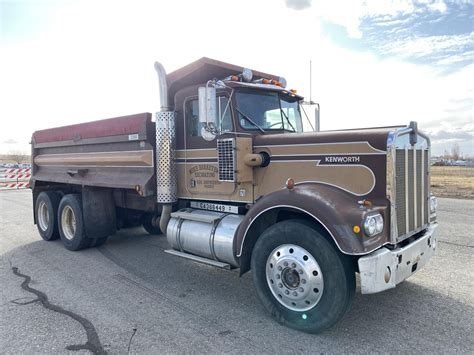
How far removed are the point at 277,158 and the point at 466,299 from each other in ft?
9.09

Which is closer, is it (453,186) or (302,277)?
(302,277)

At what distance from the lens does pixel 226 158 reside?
4.93 metres

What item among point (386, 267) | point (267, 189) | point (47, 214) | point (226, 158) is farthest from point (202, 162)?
point (47, 214)

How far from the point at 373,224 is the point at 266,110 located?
242 cm

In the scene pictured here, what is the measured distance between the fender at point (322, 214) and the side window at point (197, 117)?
4.28 feet

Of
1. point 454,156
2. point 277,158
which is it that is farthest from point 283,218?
point 454,156

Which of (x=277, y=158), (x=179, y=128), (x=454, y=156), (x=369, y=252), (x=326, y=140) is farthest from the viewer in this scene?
(x=454, y=156)

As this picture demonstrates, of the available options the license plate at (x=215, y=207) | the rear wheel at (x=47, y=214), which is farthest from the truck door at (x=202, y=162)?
the rear wheel at (x=47, y=214)

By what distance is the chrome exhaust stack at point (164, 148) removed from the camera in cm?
570

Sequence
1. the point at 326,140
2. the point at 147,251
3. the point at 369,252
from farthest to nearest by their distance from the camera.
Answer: the point at 147,251
the point at 326,140
the point at 369,252

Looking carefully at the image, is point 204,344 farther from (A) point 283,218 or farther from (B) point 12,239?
(B) point 12,239

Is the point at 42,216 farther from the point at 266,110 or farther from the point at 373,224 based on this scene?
the point at 373,224

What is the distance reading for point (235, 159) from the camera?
4832mm

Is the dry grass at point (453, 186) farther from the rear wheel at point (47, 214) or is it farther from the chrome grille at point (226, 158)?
the rear wheel at point (47, 214)
